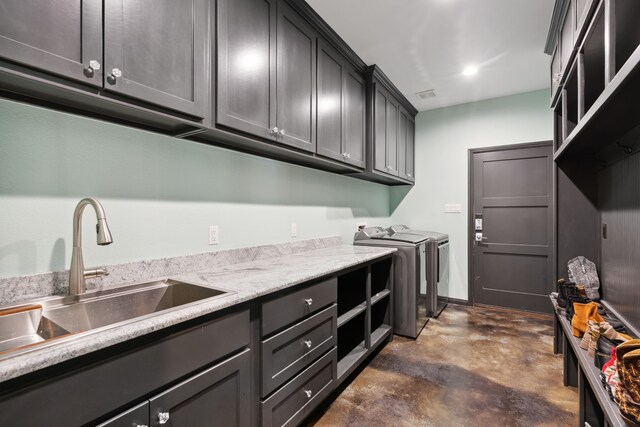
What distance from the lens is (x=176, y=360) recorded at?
99 cm

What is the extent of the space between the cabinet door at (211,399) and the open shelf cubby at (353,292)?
1187mm

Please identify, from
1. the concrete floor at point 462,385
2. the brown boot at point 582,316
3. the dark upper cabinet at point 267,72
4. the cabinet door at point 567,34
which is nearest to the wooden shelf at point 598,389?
the brown boot at point 582,316

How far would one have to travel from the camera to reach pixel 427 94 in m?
3.77

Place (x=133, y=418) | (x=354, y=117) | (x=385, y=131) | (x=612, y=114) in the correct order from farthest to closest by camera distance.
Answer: (x=385, y=131), (x=354, y=117), (x=612, y=114), (x=133, y=418)

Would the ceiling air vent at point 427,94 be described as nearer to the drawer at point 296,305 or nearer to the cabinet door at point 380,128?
the cabinet door at point 380,128

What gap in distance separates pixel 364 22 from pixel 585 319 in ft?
8.15

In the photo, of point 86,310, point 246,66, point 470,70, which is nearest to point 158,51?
point 246,66

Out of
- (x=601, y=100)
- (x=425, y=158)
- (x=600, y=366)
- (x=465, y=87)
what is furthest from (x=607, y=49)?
(x=425, y=158)

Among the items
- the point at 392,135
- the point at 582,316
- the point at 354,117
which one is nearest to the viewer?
the point at 582,316

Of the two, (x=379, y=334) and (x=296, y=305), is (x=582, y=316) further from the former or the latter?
(x=296, y=305)

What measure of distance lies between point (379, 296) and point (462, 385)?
34.4 inches

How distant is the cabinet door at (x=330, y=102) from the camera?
7.59 ft

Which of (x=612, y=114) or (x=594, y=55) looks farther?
(x=594, y=55)

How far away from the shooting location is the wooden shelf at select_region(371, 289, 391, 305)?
256cm
